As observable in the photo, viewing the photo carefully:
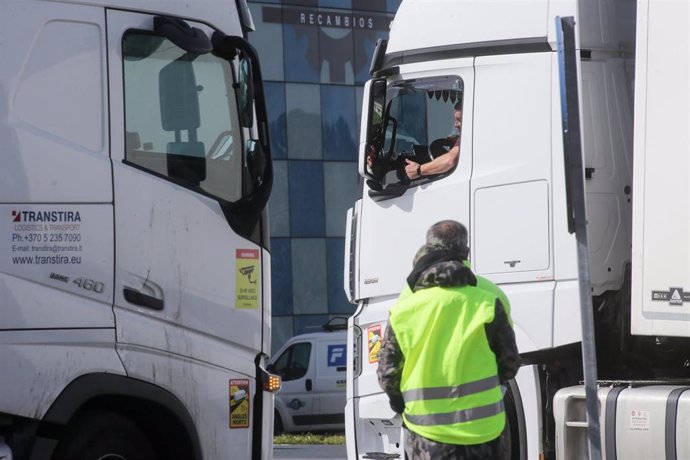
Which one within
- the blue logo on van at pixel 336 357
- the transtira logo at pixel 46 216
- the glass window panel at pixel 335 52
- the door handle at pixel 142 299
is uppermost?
the glass window panel at pixel 335 52

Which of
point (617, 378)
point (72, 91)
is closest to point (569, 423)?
point (617, 378)

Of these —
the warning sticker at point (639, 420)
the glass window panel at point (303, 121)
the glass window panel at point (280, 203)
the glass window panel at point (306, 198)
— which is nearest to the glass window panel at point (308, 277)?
the glass window panel at point (306, 198)

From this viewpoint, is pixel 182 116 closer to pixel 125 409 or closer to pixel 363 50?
pixel 125 409

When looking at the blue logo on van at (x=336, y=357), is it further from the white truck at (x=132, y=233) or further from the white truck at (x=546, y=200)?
the white truck at (x=132, y=233)

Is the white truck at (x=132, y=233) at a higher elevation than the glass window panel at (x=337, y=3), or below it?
below

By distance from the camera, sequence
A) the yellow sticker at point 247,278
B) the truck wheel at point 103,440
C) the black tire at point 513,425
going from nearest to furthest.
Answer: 1. the truck wheel at point 103,440
2. the yellow sticker at point 247,278
3. the black tire at point 513,425

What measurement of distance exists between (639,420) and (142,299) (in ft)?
9.35

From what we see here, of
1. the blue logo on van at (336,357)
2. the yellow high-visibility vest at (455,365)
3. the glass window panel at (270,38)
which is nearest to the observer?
the yellow high-visibility vest at (455,365)

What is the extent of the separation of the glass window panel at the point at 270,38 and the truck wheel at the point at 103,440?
78.2 feet

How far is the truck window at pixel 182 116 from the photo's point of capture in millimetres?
6512

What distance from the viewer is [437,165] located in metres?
8.09

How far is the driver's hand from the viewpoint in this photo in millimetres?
8195

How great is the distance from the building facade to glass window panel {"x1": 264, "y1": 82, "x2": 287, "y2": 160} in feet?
0.08

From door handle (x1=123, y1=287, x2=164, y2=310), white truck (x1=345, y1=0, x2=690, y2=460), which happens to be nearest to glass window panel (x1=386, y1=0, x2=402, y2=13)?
white truck (x1=345, y1=0, x2=690, y2=460)
